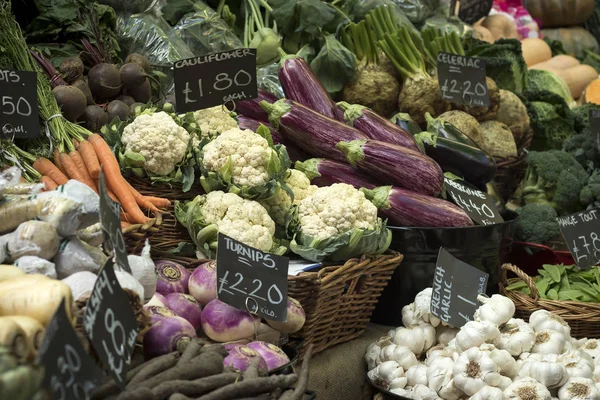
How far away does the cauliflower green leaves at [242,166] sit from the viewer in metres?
2.22

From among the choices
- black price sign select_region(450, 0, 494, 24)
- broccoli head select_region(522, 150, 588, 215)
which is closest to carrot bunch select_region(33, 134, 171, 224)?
broccoli head select_region(522, 150, 588, 215)

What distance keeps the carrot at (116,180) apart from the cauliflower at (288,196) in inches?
14.7

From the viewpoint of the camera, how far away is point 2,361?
1.06m

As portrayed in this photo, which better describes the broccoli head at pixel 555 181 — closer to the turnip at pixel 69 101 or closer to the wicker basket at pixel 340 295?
the wicker basket at pixel 340 295

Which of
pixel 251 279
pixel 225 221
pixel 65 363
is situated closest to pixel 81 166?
pixel 225 221

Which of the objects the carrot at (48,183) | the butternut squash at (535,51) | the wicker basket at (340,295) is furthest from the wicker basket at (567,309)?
the butternut squash at (535,51)

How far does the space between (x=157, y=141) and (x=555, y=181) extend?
199 centimetres

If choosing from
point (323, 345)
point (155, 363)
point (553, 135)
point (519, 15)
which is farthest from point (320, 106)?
point (519, 15)

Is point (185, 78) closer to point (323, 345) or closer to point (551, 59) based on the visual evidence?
point (323, 345)

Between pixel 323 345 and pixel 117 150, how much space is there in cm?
85

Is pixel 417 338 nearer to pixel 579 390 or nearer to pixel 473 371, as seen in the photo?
pixel 473 371

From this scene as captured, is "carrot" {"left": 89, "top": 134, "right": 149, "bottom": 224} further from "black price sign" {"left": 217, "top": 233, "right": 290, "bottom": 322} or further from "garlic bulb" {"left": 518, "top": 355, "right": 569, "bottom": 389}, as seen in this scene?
"garlic bulb" {"left": 518, "top": 355, "right": 569, "bottom": 389}

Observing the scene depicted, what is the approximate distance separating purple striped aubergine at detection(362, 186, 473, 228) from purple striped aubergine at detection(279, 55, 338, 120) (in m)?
0.44

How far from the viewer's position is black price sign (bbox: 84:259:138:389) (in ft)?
3.98
